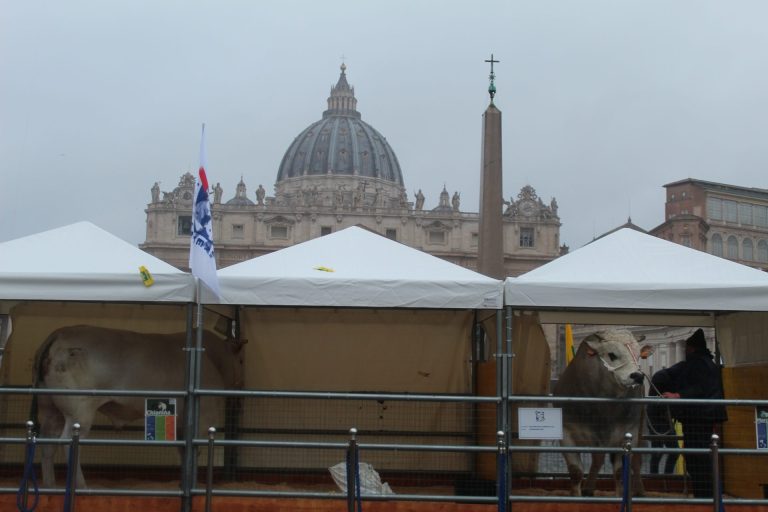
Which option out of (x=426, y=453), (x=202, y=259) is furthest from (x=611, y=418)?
(x=202, y=259)

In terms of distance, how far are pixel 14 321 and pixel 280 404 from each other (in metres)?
2.76

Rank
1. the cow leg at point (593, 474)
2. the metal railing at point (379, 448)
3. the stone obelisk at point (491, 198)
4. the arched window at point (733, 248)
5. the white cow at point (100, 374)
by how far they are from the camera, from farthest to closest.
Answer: the arched window at point (733, 248), the stone obelisk at point (491, 198), the cow leg at point (593, 474), the white cow at point (100, 374), the metal railing at point (379, 448)

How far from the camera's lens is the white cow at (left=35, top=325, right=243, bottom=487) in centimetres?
796

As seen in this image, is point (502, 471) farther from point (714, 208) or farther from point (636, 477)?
point (714, 208)

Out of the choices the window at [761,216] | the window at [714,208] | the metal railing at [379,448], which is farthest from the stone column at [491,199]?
the window at [761,216]

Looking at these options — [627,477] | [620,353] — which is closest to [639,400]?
[620,353]

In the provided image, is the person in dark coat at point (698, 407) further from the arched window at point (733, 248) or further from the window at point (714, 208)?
the arched window at point (733, 248)

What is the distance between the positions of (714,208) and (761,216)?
211 inches

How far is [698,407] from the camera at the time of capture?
8633mm

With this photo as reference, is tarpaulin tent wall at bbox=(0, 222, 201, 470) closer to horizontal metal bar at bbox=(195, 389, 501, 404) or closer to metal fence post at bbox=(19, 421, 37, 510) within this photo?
horizontal metal bar at bbox=(195, 389, 501, 404)

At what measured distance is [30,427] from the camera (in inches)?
275

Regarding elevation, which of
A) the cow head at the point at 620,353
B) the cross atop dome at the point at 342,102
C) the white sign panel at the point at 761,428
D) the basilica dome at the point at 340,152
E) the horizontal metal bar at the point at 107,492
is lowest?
the horizontal metal bar at the point at 107,492

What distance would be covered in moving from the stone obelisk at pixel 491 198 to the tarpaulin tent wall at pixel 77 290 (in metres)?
7.10

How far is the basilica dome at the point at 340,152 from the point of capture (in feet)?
457
